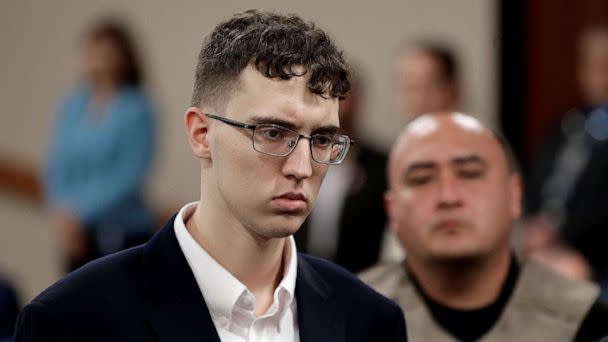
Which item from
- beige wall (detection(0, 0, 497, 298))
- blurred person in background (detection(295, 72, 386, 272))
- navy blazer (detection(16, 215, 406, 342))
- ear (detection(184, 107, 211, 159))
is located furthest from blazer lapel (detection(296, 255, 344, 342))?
beige wall (detection(0, 0, 497, 298))

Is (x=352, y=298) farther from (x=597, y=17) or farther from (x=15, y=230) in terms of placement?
(x=15, y=230)

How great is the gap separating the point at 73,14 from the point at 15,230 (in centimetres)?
117

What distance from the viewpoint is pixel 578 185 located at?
443 cm

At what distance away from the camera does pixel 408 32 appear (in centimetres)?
577

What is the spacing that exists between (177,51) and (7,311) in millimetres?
3338

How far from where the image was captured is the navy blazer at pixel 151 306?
73.7 inches

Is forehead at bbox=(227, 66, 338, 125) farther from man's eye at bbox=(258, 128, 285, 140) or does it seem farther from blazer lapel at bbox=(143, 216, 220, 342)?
blazer lapel at bbox=(143, 216, 220, 342)

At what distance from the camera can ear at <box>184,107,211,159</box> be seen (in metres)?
1.98

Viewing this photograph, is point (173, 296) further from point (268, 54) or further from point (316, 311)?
point (268, 54)

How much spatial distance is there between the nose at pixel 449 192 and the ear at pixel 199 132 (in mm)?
848

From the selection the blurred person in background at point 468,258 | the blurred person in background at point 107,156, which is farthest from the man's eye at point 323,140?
the blurred person in background at point 107,156

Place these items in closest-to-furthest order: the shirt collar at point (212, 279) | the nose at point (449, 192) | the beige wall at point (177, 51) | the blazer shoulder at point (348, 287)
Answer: the shirt collar at point (212, 279), the blazer shoulder at point (348, 287), the nose at point (449, 192), the beige wall at point (177, 51)

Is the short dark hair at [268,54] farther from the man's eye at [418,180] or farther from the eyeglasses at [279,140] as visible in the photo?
the man's eye at [418,180]

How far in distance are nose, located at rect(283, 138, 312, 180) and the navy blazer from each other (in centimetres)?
24
